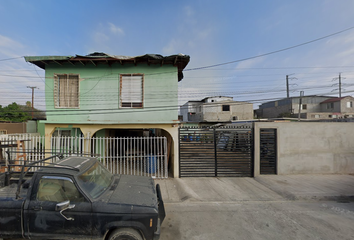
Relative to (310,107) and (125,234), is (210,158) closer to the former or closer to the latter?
(125,234)

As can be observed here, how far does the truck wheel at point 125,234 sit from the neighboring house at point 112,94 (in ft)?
14.9

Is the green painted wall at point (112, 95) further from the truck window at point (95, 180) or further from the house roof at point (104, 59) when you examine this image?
the truck window at point (95, 180)

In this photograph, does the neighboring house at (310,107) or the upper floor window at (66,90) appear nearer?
the upper floor window at (66,90)

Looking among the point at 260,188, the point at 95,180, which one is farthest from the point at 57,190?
the point at 260,188

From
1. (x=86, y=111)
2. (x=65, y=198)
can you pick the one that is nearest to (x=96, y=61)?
(x=86, y=111)

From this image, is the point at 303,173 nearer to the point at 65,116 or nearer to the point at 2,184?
the point at 2,184

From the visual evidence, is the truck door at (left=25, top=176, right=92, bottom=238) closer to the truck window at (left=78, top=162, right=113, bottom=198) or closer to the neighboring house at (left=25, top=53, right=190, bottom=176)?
the truck window at (left=78, top=162, right=113, bottom=198)

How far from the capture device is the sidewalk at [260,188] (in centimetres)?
513

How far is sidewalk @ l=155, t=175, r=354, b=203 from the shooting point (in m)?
5.13

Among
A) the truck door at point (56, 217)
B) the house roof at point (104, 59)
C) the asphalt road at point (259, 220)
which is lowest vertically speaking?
the asphalt road at point (259, 220)

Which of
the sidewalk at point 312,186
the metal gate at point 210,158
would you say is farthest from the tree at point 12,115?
the sidewalk at point 312,186

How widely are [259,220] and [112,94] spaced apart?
7.09m

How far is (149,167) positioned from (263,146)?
5.21 m

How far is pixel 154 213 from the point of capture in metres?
2.60
